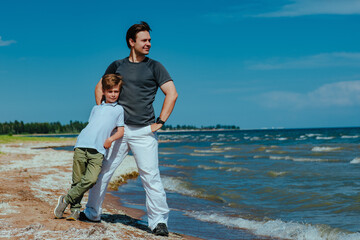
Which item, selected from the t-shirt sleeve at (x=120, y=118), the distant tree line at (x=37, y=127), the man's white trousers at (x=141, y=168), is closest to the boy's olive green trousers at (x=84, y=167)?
the man's white trousers at (x=141, y=168)

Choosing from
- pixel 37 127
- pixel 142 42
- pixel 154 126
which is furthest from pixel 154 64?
pixel 37 127

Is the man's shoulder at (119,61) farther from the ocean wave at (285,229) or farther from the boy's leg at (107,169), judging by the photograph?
the ocean wave at (285,229)

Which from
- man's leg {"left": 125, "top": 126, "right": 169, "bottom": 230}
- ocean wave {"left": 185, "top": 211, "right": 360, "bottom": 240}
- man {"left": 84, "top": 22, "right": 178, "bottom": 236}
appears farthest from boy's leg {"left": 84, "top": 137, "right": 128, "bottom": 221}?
ocean wave {"left": 185, "top": 211, "right": 360, "bottom": 240}

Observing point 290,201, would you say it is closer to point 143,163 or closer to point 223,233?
point 223,233

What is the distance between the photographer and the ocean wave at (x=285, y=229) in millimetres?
5812

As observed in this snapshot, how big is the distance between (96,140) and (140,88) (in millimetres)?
823

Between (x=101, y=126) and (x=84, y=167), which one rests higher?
(x=101, y=126)

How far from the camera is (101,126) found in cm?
436

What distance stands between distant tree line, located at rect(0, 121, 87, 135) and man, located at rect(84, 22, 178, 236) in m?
145

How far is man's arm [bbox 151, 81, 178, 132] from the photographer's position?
4.49m

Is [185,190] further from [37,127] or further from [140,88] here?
[37,127]

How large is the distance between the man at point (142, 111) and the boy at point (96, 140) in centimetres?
15

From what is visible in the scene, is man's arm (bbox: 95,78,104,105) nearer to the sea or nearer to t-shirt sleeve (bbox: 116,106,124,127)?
t-shirt sleeve (bbox: 116,106,124,127)

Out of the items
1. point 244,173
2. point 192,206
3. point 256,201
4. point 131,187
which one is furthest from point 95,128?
point 244,173
